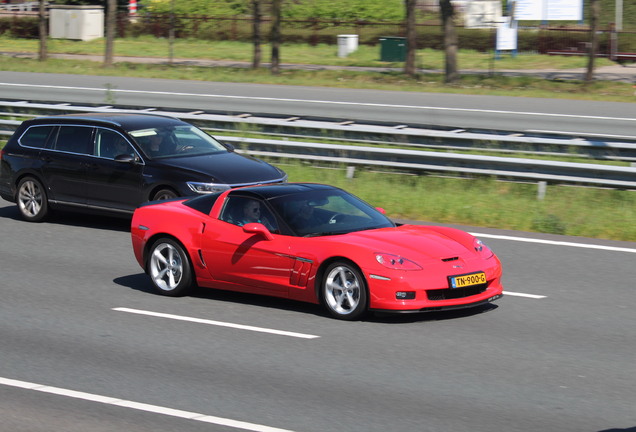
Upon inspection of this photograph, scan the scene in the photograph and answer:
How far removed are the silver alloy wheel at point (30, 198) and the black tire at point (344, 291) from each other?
23.4 ft

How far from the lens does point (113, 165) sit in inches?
577

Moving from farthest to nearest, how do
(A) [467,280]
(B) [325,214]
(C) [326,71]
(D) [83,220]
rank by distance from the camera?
(C) [326,71]
(D) [83,220]
(B) [325,214]
(A) [467,280]

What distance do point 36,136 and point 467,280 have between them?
336 inches

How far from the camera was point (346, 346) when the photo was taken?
340 inches

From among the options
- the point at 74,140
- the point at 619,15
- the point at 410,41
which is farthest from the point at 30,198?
the point at 619,15

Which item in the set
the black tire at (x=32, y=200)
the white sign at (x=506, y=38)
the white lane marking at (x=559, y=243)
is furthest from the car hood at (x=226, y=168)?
the white sign at (x=506, y=38)

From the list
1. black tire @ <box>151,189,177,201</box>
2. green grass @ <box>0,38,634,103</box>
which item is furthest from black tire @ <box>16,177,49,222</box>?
green grass @ <box>0,38,634,103</box>

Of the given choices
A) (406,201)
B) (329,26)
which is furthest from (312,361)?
(329,26)

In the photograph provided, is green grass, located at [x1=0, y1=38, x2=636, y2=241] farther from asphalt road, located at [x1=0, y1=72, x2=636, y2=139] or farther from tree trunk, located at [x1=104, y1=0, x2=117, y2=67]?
asphalt road, located at [x1=0, y1=72, x2=636, y2=139]

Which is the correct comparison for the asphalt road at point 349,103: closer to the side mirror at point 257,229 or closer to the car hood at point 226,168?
the car hood at point 226,168

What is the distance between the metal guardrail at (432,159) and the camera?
15.6 meters

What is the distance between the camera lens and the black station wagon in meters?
14.3

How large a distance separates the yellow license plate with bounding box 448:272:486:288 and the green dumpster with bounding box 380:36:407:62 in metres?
39.4

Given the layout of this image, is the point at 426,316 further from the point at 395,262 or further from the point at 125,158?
the point at 125,158
